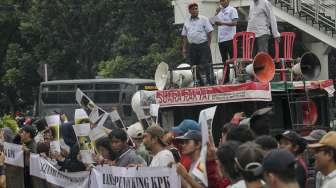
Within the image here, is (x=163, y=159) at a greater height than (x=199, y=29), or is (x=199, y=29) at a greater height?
(x=199, y=29)

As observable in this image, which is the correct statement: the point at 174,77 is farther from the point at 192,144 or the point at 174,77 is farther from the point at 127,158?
the point at 192,144

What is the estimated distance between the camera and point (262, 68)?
1185 centimetres

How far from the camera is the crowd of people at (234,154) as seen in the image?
4915 millimetres

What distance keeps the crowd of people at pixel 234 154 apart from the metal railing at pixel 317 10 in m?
13.9

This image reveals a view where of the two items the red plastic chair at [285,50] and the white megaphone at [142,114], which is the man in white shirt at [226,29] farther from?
the white megaphone at [142,114]

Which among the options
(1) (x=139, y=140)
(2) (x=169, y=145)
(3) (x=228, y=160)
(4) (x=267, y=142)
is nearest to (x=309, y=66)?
(1) (x=139, y=140)

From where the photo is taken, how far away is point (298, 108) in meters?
12.0

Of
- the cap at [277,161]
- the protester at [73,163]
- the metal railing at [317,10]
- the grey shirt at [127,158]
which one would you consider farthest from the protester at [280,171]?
the metal railing at [317,10]

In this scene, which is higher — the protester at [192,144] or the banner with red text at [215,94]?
the banner with red text at [215,94]

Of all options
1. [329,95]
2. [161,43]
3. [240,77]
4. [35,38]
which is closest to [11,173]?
[240,77]

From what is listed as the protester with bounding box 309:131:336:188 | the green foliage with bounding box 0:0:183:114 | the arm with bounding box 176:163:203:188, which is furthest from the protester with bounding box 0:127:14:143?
the green foliage with bounding box 0:0:183:114

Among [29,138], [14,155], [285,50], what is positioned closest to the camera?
[29,138]

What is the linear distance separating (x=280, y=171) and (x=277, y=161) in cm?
8

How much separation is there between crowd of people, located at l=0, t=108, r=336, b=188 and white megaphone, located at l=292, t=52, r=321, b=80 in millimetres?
2452
